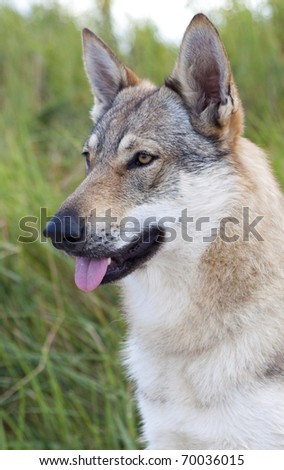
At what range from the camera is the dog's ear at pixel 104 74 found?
3754 mm

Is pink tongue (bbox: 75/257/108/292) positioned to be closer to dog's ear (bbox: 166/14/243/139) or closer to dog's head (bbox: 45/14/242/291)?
dog's head (bbox: 45/14/242/291)

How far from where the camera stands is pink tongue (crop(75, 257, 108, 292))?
3.11m

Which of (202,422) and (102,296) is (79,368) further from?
(202,422)

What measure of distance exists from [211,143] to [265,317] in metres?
0.84

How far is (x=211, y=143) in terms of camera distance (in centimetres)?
326

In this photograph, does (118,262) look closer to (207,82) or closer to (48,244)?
(207,82)

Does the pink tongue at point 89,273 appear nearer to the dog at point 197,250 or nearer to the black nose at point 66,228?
the dog at point 197,250

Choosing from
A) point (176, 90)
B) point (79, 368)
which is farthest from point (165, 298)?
point (79, 368)

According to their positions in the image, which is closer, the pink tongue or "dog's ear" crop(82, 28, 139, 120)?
the pink tongue

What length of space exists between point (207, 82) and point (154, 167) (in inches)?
18.9

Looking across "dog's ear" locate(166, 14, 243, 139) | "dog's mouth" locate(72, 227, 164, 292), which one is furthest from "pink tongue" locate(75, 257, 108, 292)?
"dog's ear" locate(166, 14, 243, 139)

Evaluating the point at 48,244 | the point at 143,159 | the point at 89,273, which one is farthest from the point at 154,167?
the point at 48,244

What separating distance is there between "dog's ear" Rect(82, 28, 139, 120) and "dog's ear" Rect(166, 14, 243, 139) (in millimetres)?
519
